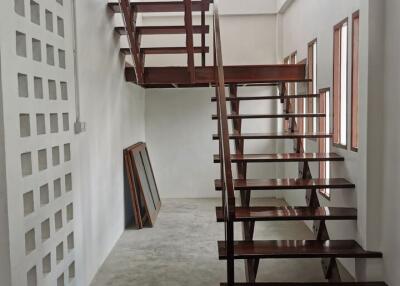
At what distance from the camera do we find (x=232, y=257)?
2.78 meters

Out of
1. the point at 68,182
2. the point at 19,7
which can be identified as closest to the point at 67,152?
the point at 68,182

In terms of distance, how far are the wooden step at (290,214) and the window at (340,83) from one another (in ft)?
2.60

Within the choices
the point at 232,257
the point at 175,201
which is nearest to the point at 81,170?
the point at 232,257

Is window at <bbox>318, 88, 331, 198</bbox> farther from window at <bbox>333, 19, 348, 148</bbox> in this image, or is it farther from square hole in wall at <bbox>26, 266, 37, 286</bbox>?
square hole in wall at <bbox>26, 266, 37, 286</bbox>

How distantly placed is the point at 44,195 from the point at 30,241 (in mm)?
335

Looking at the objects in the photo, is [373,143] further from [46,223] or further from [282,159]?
[46,223]

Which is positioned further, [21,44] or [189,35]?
[189,35]

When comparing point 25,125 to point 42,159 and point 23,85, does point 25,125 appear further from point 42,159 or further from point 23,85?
point 42,159

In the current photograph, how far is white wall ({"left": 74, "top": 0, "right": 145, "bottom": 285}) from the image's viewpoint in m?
3.66

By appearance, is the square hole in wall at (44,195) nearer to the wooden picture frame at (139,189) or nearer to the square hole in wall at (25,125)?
the square hole in wall at (25,125)

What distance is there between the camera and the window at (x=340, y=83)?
414cm

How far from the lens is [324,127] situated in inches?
189

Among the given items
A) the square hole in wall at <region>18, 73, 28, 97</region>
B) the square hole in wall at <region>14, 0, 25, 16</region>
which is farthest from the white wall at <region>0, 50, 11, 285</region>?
the square hole in wall at <region>14, 0, 25, 16</region>

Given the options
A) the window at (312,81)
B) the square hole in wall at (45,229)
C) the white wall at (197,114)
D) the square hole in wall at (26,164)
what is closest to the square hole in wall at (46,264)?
the square hole in wall at (45,229)
